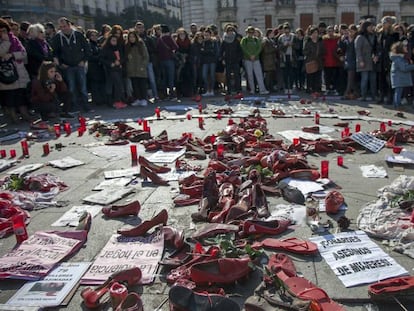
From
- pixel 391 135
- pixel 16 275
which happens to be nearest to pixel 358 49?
pixel 391 135

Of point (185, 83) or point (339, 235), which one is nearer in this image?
point (339, 235)

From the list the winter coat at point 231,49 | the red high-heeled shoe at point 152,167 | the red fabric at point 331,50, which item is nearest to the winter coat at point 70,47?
the winter coat at point 231,49

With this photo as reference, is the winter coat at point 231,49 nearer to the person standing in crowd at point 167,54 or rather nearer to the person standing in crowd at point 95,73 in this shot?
the person standing in crowd at point 167,54

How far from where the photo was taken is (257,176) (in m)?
5.38

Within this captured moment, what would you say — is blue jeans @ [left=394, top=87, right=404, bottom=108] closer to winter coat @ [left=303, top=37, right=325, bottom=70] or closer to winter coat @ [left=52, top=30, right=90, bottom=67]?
winter coat @ [left=303, top=37, right=325, bottom=70]

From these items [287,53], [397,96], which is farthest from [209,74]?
[397,96]

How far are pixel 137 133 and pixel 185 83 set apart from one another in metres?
6.61

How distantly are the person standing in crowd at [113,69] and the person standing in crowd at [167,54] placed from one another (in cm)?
153

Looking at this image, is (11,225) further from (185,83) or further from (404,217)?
(185,83)

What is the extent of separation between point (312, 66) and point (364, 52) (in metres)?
2.09

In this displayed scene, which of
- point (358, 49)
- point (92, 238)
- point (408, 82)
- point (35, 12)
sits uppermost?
point (35, 12)

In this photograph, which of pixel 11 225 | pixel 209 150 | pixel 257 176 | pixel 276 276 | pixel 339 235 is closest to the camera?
pixel 276 276

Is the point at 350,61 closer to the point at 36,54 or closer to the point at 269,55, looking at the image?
the point at 269,55

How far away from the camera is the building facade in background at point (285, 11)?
48594 mm
